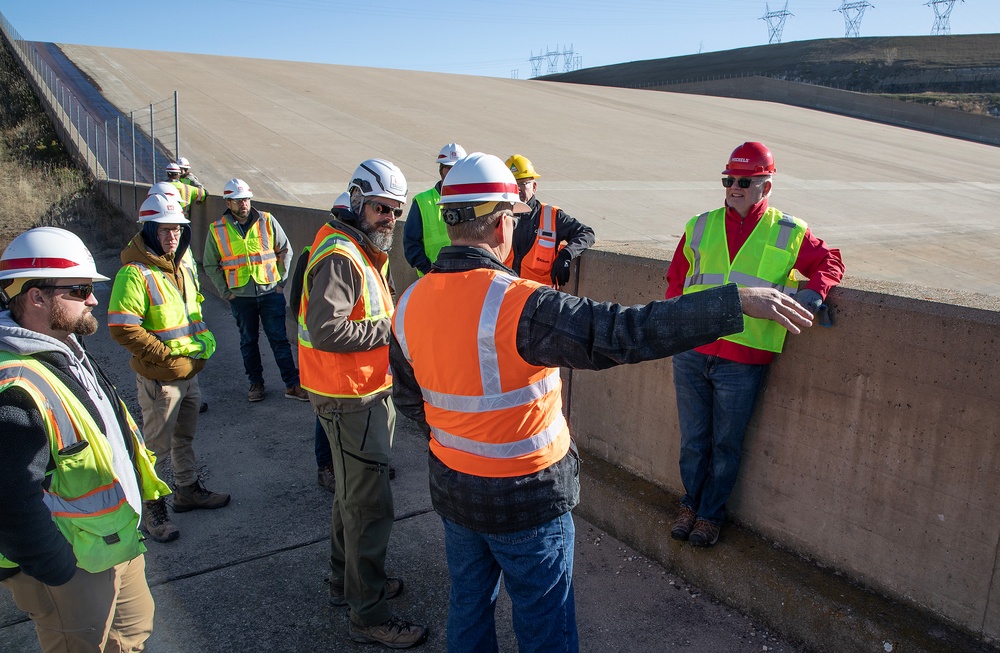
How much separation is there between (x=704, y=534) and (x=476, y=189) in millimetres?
2278

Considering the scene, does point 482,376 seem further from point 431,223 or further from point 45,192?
point 45,192

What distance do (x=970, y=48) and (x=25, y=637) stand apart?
201 feet

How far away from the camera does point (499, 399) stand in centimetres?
242

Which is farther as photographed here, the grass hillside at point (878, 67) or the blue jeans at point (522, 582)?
the grass hillside at point (878, 67)

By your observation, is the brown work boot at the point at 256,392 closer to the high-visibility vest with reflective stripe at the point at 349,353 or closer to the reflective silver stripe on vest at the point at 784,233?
the high-visibility vest with reflective stripe at the point at 349,353

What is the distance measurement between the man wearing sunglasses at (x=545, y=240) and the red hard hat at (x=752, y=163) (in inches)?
51.2

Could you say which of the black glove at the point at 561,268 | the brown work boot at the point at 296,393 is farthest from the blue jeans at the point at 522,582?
the brown work boot at the point at 296,393

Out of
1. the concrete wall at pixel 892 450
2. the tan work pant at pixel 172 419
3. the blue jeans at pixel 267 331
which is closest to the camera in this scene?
the concrete wall at pixel 892 450

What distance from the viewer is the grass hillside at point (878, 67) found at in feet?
151

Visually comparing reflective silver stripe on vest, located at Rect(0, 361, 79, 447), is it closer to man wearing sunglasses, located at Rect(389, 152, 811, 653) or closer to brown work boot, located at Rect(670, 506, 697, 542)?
man wearing sunglasses, located at Rect(389, 152, 811, 653)

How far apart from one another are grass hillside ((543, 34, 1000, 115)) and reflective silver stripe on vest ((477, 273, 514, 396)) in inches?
1835

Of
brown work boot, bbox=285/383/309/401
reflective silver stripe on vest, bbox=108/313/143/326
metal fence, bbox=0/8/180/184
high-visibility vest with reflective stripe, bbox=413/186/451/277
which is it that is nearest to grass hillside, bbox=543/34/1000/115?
metal fence, bbox=0/8/180/184

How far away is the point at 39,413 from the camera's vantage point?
230cm

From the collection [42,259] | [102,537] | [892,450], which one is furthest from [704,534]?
[42,259]
